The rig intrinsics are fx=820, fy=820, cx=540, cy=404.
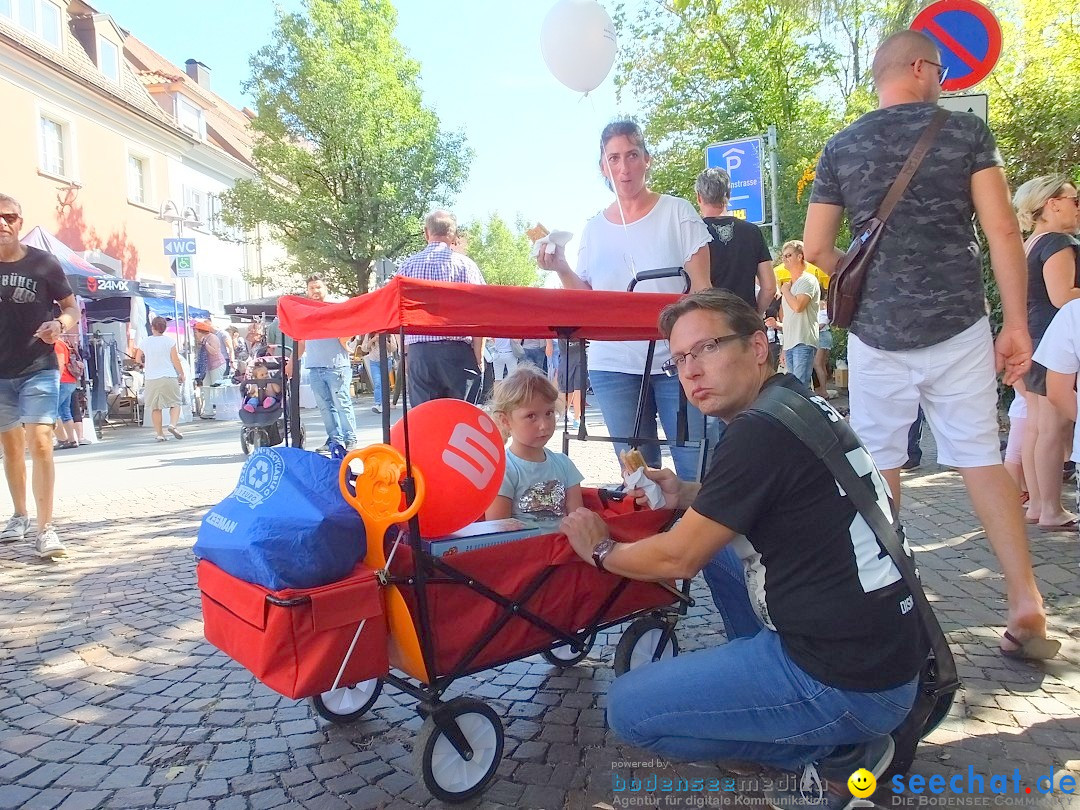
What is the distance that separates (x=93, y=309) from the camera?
15.3 metres

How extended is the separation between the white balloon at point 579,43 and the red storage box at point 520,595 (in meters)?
3.65

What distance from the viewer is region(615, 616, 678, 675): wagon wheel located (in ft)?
9.65

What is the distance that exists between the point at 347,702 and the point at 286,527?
962mm

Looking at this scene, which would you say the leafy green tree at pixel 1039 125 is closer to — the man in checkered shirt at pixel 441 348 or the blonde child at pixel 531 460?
the man in checkered shirt at pixel 441 348

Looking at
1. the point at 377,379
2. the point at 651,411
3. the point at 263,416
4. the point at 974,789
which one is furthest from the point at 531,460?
the point at 377,379

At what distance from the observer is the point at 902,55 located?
306cm

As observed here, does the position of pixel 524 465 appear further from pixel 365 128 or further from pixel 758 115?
pixel 365 128

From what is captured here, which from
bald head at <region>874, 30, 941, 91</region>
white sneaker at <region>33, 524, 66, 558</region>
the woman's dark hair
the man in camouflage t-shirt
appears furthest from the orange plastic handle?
white sneaker at <region>33, 524, 66, 558</region>

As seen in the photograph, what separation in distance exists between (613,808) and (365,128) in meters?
26.2

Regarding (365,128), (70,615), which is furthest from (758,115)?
(70,615)

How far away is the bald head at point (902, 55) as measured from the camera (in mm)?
3047

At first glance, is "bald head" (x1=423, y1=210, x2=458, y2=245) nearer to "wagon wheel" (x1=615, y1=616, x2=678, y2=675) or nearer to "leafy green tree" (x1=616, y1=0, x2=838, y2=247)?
"wagon wheel" (x1=615, y1=616, x2=678, y2=675)

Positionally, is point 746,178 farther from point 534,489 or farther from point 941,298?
point 534,489

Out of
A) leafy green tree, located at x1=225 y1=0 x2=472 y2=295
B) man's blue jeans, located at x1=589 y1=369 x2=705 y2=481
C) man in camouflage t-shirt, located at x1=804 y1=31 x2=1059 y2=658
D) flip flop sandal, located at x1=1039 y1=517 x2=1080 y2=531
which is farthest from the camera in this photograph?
leafy green tree, located at x1=225 y1=0 x2=472 y2=295
